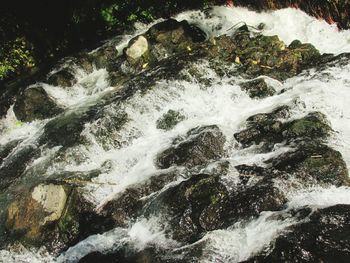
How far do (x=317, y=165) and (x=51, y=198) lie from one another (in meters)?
3.84

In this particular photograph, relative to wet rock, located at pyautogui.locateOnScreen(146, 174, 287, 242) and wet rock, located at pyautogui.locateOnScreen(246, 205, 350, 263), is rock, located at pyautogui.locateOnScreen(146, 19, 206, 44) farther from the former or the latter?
wet rock, located at pyautogui.locateOnScreen(246, 205, 350, 263)

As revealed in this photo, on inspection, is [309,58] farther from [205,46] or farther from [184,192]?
[184,192]

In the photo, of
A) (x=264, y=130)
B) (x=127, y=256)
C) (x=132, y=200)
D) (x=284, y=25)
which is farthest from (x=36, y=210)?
(x=284, y=25)

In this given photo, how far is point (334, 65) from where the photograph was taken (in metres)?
8.41

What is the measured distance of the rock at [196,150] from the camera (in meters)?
6.79

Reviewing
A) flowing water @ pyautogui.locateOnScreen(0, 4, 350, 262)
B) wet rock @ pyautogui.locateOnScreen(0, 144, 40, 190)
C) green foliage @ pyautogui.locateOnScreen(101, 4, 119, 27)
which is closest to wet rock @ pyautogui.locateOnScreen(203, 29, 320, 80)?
flowing water @ pyautogui.locateOnScreen(0, 4, 350, 262)

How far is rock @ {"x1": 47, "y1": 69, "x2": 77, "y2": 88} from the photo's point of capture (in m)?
10.2

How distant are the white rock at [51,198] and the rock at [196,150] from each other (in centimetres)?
165

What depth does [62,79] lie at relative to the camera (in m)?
10.2

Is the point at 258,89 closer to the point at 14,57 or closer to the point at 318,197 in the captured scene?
the point at 318,197

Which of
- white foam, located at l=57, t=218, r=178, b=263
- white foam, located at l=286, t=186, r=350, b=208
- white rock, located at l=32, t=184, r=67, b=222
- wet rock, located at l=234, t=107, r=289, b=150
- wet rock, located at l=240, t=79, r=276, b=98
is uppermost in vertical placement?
white rock, located at l=32, t=184, r=67, b=222

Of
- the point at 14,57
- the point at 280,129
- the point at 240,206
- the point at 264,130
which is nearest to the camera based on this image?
the point at 240,206

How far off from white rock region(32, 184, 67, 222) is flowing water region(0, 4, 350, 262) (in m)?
0.41

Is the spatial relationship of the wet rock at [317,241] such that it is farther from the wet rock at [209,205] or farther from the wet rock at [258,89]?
the wet rock at [258,89]
